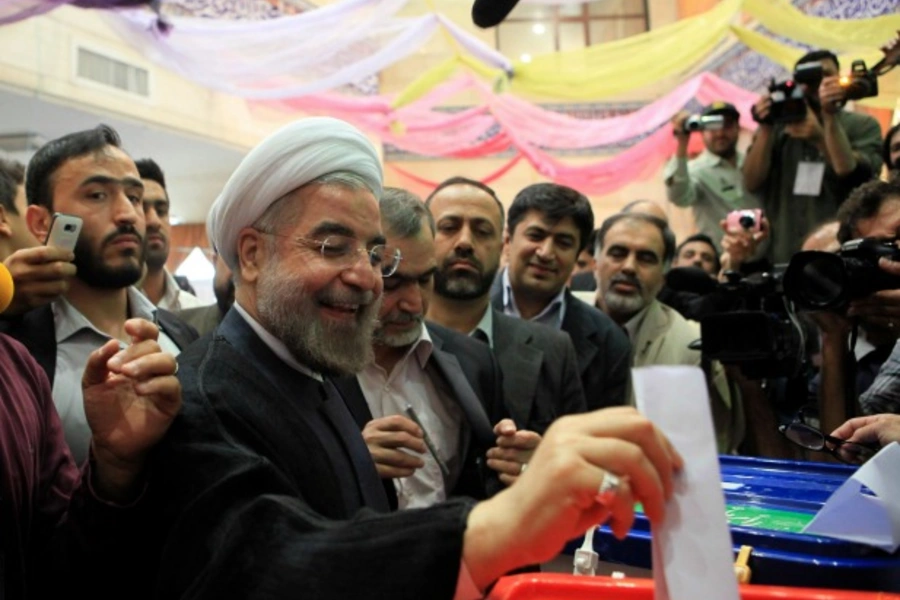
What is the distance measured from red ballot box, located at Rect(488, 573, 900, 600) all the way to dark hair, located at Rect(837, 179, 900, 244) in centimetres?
121

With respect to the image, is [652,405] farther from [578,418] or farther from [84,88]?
[84,88]

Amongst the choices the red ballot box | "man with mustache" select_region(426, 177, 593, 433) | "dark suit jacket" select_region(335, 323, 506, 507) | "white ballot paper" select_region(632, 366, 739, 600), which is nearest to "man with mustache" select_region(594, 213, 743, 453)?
"man with mustache" select_region(426, 177, 593, 433)

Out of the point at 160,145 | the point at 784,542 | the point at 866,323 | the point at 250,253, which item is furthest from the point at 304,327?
the point at 160,145

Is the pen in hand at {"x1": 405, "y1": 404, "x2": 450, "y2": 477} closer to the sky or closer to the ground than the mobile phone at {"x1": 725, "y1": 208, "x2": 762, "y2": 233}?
closer to the ground

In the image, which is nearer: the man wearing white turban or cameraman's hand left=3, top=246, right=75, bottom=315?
the man wearing white turban

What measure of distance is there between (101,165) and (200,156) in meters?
5.71

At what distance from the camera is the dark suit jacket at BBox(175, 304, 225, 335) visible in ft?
8.83

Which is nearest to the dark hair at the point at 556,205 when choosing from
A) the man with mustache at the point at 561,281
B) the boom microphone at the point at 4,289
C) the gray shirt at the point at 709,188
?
the man with mustache at the point at 561,281

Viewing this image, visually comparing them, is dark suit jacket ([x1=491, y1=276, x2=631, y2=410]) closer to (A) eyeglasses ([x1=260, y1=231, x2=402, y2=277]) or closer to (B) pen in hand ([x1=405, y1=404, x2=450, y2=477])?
(B) pen in hand ([x1=405, y1=404, x2=450, y2=477])

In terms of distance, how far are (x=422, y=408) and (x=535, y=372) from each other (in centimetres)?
40

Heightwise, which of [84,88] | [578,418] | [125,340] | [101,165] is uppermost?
[84,88]

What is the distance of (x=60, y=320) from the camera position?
5.96 feet

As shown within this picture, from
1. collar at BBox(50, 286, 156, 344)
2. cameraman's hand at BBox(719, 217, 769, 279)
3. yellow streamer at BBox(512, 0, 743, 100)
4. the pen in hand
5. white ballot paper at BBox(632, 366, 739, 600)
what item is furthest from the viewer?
yellow streamer at BBox(512, 0, 743, 100)

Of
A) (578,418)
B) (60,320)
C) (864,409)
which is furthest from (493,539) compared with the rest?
(60,320)
